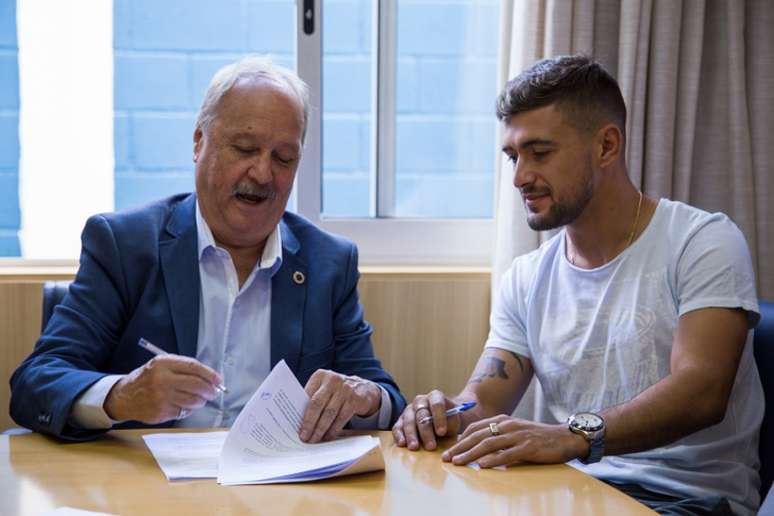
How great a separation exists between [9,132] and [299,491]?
1.80m

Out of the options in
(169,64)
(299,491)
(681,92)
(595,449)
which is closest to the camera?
(299,491)

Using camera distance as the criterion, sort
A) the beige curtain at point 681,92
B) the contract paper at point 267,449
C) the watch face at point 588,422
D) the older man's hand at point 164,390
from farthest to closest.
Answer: the beige curtain at point 681,92 < the watch face at point 588,422 < the older man's hand at point 164,390 < the contract paper at point 267,449

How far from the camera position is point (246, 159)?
208cm

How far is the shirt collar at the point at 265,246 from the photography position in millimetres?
2074

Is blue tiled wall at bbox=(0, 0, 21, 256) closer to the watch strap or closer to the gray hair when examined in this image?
the gray hair

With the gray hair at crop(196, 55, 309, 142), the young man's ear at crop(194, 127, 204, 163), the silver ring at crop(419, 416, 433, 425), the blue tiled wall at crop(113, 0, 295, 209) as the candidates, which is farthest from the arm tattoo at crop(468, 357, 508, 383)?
the blue tiled wall at crop(113, 0, 295, 209)

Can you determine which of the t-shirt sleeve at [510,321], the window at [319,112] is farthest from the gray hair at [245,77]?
the window at [319,112]

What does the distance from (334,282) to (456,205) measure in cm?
98

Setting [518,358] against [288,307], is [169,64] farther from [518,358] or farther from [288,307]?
[518,358]

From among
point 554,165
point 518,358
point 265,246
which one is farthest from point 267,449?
point 554,165

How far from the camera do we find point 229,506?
1.33 m

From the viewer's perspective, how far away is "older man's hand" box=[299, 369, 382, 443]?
167 cm

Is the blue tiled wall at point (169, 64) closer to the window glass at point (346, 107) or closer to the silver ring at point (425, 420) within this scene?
the window glass at point (346, 107)

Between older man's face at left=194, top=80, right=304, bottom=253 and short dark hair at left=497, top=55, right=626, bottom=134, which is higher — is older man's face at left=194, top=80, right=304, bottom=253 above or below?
below
